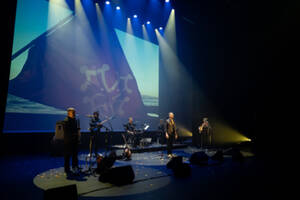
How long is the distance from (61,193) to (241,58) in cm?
1028

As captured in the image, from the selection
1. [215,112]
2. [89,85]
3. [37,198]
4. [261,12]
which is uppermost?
[261,12]

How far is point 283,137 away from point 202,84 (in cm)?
482

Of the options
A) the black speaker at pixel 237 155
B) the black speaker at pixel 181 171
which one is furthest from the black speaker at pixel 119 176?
the black speaker at pixel 237 155

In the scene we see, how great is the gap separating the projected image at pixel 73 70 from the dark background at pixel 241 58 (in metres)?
1.24

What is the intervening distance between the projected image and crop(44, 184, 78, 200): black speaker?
268 inches

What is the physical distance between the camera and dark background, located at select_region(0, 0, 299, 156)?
869cm

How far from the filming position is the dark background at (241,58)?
28.5 feet

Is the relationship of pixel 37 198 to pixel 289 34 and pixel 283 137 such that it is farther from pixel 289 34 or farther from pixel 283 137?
pixel 289 34

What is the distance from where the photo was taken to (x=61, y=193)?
2.33 m

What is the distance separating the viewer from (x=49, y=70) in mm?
8789

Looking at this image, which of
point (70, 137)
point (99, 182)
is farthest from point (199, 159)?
point (70, 137)

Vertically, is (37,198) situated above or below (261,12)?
below

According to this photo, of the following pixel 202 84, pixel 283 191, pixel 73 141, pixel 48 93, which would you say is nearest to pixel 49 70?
pixel 48 93

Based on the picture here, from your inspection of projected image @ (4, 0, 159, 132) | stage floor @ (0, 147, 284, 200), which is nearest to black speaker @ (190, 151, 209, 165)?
stage floor @ (0, 147, 284, 200)
